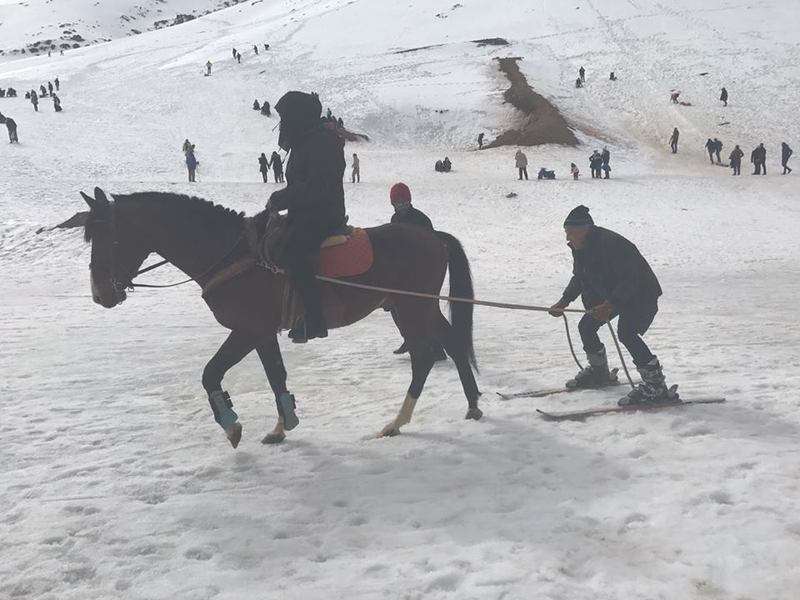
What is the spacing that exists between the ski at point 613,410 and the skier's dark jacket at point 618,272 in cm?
91

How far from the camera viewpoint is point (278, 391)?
576 centimetres

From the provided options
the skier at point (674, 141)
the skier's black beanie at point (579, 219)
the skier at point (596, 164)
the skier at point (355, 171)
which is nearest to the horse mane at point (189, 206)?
the skier's black beanie at point (579, 219)

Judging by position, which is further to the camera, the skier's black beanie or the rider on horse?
the skier's black beanie

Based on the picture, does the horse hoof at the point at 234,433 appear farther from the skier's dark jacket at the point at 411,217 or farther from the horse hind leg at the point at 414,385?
the skier's dark jacket at the point at 411,217

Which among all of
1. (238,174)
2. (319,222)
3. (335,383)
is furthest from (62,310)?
(238,174)

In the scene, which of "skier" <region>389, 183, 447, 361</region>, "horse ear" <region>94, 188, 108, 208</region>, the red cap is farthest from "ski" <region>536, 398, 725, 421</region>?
"horse ear" <region>94, 188, 108, 208</region>

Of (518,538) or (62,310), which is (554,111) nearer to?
(62,310)

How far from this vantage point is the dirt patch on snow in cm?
3916

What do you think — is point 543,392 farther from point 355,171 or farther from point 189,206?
point 355,171

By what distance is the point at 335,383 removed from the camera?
7.94 m

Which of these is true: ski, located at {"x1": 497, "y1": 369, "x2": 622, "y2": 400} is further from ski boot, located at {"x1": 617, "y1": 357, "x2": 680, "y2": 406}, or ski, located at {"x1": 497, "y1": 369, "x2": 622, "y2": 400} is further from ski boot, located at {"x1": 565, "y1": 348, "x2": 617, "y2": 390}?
ski boot, located at {"x1": 617, "y1": 357, "x2": 680, "y2": 406}

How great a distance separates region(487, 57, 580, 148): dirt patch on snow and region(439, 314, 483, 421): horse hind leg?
34.4 meters

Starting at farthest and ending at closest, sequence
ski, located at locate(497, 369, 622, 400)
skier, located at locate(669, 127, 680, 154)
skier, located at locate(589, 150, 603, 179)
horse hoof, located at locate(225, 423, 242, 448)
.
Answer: skier, located at locate(669, 127, 680, 154) < skier, located at locate(589, 150, 603, 179) < ski, located at locate(497, 369, 622, 400) < horse hoof, located at locate(225, 423, 242, 448)

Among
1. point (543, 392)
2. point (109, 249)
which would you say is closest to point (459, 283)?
point (543, 392)
